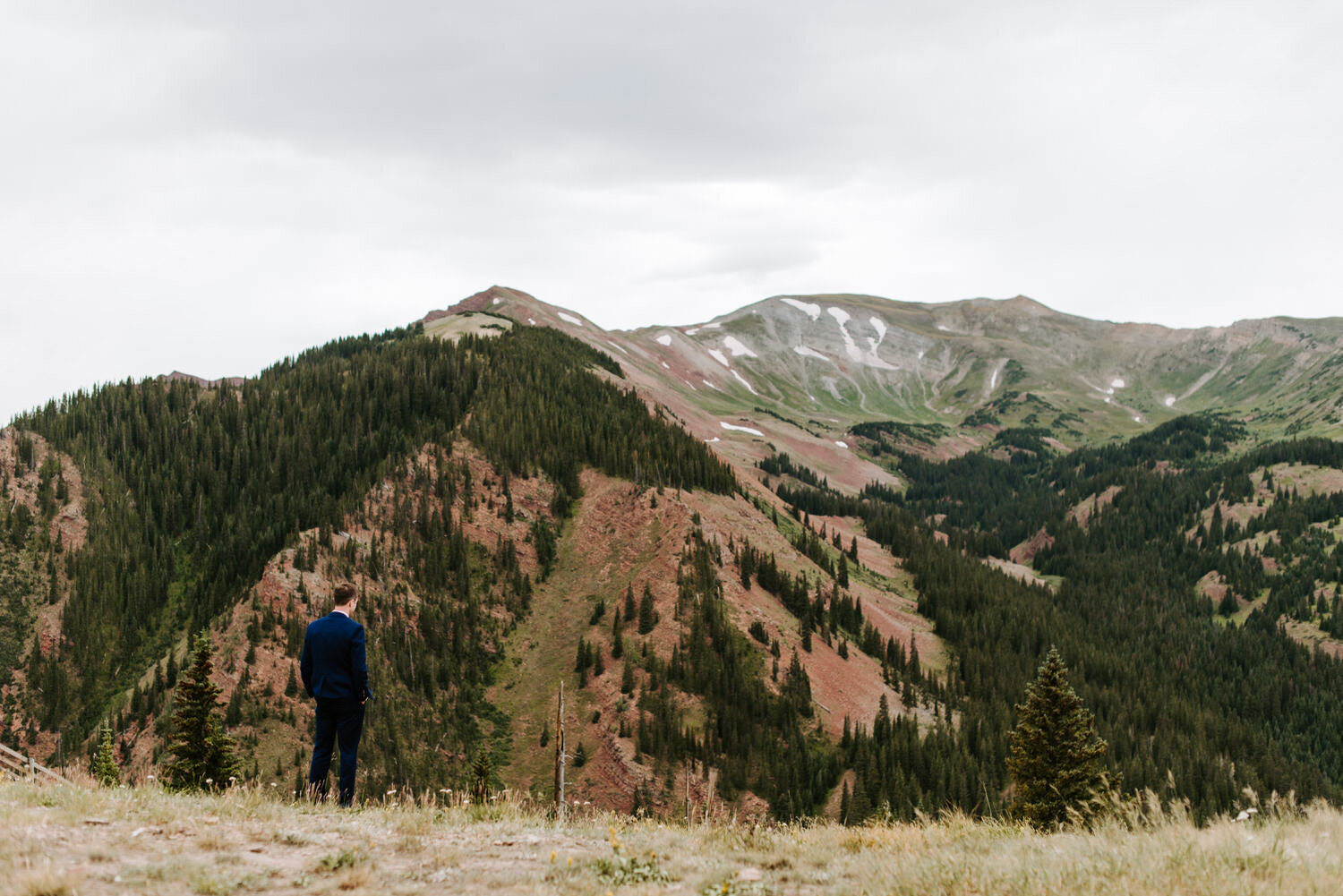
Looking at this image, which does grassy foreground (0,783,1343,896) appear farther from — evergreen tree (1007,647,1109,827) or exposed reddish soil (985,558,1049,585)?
exposed reddish soil (985,558,1049,585)

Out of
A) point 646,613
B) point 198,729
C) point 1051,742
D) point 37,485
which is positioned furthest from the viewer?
point 37,485

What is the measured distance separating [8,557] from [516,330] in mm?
90388

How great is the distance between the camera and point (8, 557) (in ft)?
308

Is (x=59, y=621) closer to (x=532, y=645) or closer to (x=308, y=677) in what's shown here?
(x=532, y=645)

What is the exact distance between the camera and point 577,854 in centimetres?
980

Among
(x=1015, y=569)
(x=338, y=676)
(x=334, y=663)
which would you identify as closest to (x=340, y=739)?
(x=338, y=676)

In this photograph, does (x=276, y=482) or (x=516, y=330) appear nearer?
(x=276, y=482)

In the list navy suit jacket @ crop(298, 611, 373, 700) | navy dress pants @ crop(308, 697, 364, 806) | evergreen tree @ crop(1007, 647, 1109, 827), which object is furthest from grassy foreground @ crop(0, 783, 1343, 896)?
evergreen tree @ crop(1007, 647, 1109, 827)

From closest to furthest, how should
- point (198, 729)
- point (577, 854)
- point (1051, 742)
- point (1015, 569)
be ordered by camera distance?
1. point (577, 854)
2. point (198, 729)
3. point (1051, 742)
4. point (1015, 569)

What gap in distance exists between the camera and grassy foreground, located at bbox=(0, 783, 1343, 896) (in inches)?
289

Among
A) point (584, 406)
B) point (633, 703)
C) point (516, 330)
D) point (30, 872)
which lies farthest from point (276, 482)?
point (30, 872)

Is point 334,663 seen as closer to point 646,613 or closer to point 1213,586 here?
point 646,613

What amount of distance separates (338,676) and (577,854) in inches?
204

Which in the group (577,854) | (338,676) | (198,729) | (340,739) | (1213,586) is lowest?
(1213,586)
